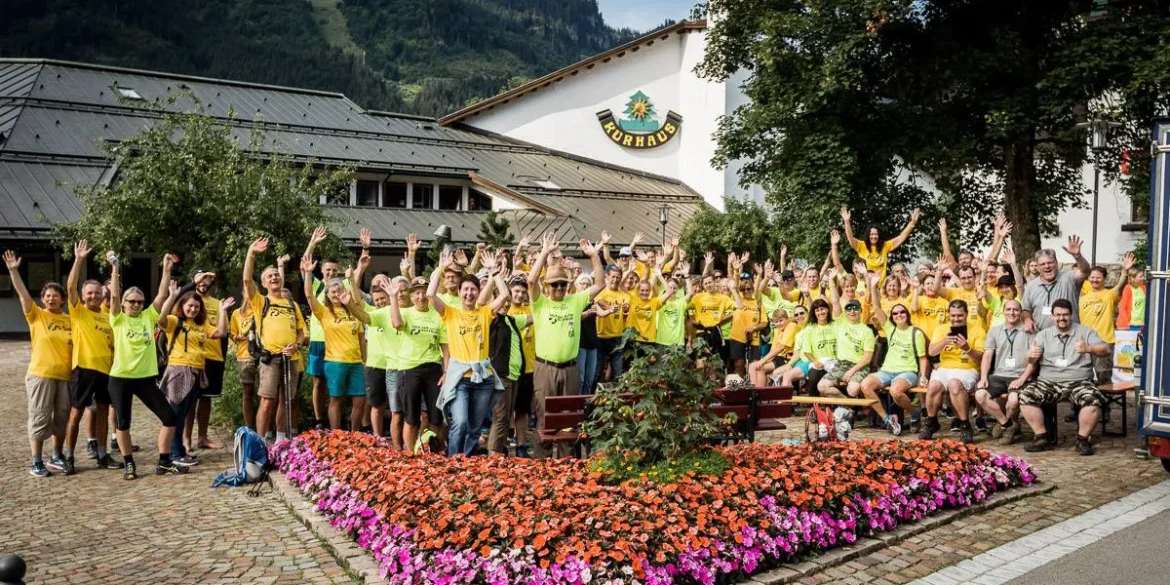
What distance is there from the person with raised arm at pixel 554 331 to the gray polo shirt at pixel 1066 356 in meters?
4.84

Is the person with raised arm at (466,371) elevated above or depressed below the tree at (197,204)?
below

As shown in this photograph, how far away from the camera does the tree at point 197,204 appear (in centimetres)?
1902

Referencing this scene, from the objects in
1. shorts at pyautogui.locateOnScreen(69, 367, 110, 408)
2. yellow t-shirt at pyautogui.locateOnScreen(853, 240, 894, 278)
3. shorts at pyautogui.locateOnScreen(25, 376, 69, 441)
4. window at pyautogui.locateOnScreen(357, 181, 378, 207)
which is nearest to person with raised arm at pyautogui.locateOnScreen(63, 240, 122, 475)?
shorts at pyautogui.locateOnScreen(69, 367, 110, 408)

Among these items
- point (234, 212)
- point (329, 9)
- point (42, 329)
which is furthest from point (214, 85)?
point (329, 9)

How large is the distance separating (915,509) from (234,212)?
14675 millimetres

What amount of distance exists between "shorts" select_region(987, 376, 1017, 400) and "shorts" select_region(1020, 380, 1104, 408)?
14.3 inches

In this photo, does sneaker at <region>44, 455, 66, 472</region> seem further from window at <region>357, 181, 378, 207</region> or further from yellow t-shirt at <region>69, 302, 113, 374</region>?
window at <region>357, 181, 378, 207</region>

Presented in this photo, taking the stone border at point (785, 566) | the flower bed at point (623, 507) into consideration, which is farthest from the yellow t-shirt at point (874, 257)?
the stone border at point (785, 566)

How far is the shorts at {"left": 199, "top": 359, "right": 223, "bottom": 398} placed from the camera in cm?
1084

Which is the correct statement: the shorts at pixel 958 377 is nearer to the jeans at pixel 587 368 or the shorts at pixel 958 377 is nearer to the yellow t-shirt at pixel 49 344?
the jeans at pixel 587 368

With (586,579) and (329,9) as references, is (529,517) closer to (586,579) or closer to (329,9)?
(586,579)

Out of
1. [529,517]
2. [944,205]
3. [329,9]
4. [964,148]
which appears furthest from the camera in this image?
[329,9]

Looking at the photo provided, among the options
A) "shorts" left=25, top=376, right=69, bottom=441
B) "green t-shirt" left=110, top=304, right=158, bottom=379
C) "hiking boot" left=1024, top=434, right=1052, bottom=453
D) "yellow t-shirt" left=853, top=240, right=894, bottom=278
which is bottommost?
"hiking boot" left=1024, top=434, right=1052, bottom=453

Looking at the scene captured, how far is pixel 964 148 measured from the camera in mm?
21641
